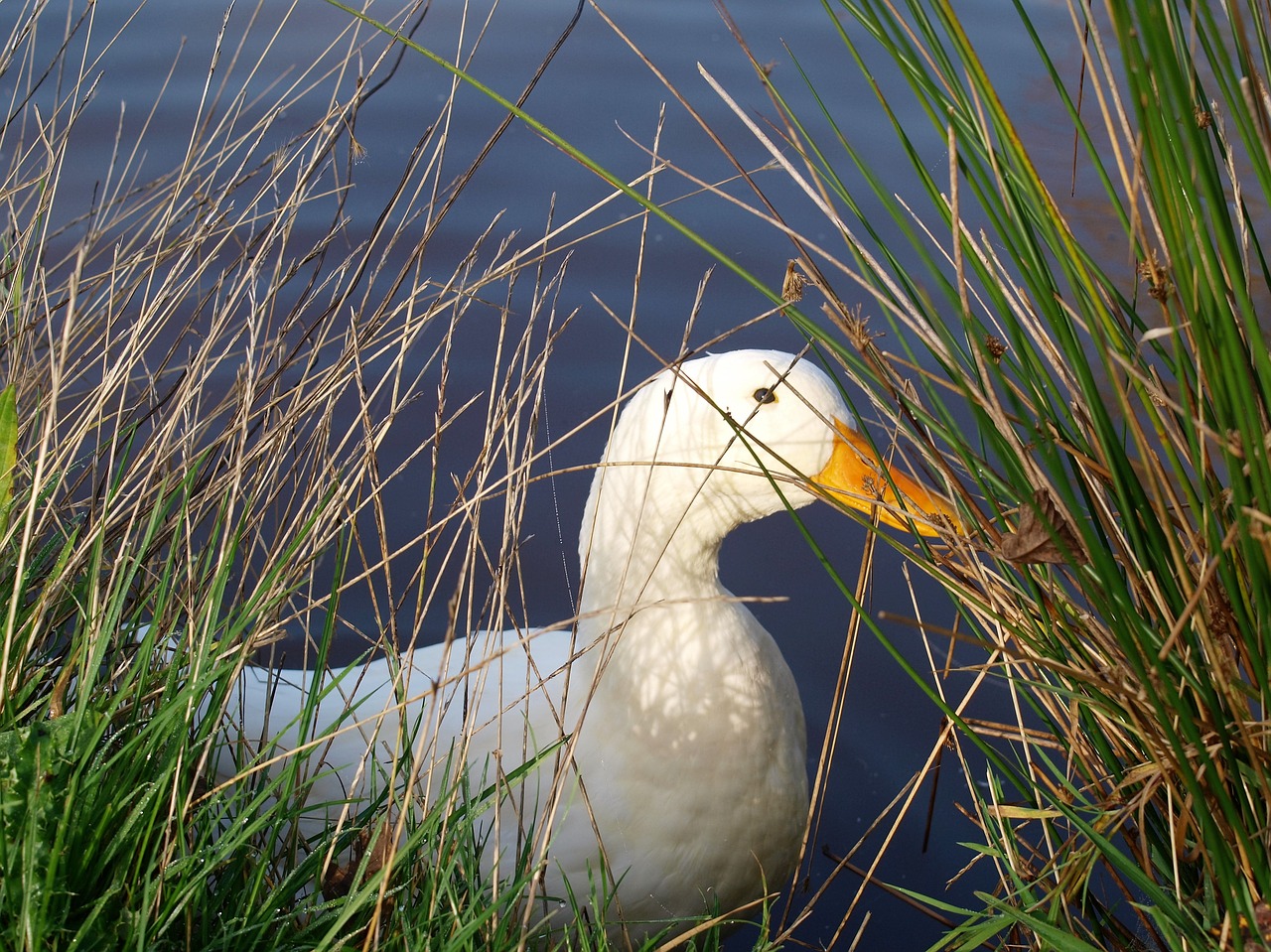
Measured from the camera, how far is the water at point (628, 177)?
362cm

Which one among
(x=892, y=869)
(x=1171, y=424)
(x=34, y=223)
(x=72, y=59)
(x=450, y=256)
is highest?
(x=72, y=59)

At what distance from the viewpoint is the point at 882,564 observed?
12.6 ft

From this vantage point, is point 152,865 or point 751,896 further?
point 751,896

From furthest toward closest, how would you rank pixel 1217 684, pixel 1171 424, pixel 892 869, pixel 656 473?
pixel 892 869 < pixel 656 473 < pixel 1171 424 < pixel 1217 684

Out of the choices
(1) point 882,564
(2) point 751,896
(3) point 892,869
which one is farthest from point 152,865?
(1) point 882,564

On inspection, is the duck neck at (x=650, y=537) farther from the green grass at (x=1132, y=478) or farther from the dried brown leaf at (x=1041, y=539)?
the dried brown leaf at (x=1041, y=539)

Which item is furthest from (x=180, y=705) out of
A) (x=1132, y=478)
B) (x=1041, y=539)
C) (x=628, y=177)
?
(x=628, y=177)

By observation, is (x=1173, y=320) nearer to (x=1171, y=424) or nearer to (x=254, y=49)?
(x=1171, y=424)

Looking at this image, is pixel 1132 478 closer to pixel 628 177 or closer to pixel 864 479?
pixel 864 479

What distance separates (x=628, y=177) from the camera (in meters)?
4.83

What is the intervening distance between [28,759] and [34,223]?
1.08m

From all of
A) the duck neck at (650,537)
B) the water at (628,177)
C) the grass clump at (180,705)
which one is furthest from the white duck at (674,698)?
the water at (628,177)

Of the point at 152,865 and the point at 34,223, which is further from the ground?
the point at 34,223

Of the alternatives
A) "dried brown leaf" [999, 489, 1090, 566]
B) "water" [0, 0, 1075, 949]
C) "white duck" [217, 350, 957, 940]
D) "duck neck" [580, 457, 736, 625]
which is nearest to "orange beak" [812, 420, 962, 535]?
"white duck" [217, 350, 957, 940]
